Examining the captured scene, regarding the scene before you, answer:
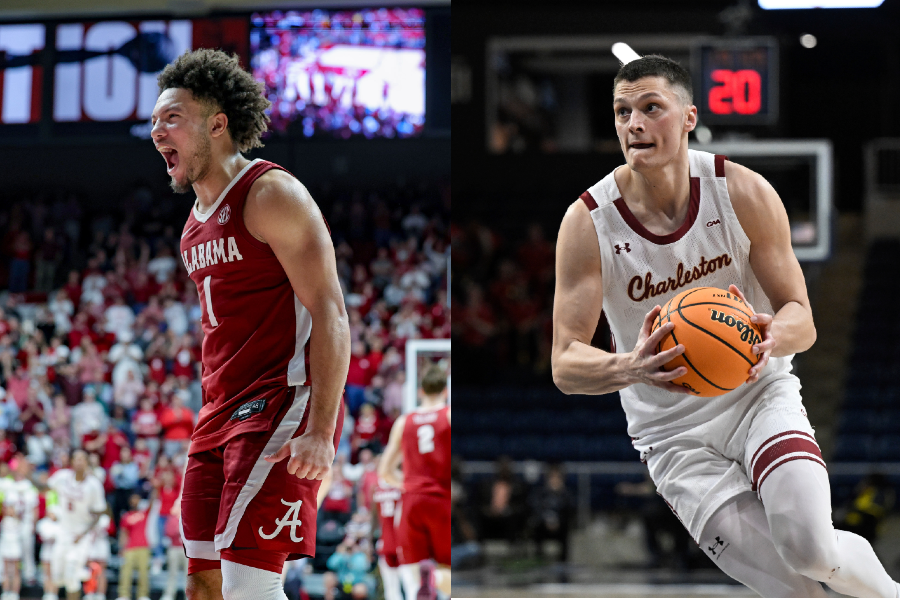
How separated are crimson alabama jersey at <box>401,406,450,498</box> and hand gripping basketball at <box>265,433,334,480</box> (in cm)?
392

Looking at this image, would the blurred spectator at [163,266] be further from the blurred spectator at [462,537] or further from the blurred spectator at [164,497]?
the blurred spectator at [462,537]

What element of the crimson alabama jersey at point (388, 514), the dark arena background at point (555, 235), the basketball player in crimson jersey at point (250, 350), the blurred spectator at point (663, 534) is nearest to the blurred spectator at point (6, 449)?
the crimson alabama jersey at point (388, 514)

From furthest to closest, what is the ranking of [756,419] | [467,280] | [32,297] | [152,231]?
[467,280] → [152,231] → [32,297] → [756,419]

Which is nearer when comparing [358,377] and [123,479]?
[123,479]

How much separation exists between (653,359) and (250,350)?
1.15m

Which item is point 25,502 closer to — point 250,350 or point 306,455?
point 250,350

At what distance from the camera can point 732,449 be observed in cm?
316

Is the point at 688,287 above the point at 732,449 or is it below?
above

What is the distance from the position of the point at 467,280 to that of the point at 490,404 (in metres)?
1.88

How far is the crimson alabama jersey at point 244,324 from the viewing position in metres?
2.91

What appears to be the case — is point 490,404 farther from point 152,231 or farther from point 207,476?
point 207,476

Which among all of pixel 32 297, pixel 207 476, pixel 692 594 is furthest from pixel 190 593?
pixel 32 297

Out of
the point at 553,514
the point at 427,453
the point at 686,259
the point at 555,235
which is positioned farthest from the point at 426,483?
the point at 555,235

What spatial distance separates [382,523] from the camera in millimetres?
7676
